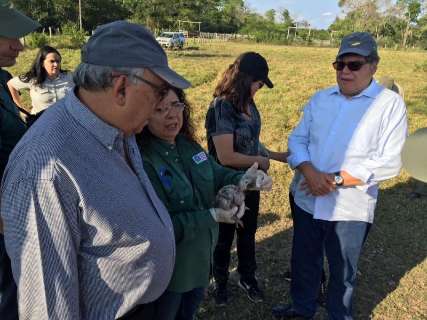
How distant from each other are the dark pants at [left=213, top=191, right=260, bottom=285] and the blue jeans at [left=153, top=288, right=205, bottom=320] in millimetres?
920

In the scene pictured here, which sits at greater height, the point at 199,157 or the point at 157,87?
the point at 157,87

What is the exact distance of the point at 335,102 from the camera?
2.74 meters

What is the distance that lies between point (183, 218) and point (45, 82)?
12.4 feet

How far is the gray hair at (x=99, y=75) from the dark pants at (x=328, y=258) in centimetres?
196

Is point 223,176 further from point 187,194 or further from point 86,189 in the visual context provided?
point 86,189

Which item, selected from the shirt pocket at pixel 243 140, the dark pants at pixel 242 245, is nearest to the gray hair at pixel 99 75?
the shirt pocket at pixel 243 140

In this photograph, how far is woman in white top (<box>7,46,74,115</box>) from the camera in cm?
502

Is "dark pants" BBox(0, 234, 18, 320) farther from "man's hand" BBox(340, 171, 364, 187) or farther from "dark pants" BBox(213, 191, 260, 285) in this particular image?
"man's hand" BBox(340, 171, 364, 187)

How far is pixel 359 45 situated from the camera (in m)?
2.61

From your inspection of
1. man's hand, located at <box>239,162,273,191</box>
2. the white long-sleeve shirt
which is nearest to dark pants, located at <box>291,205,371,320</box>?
the white long-sleeve shirt

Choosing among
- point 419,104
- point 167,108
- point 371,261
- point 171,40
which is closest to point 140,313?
point 167,108

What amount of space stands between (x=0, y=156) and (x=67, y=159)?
1.08 m

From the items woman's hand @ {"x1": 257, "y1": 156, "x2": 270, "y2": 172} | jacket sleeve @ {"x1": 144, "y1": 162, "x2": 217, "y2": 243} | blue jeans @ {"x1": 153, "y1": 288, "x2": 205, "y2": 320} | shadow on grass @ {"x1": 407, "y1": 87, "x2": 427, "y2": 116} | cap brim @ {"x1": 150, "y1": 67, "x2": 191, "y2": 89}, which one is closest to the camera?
cap brim @ {"x1": 150, "y1": 67, "x2": 191, "y2": 89}

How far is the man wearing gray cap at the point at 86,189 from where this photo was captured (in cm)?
124
